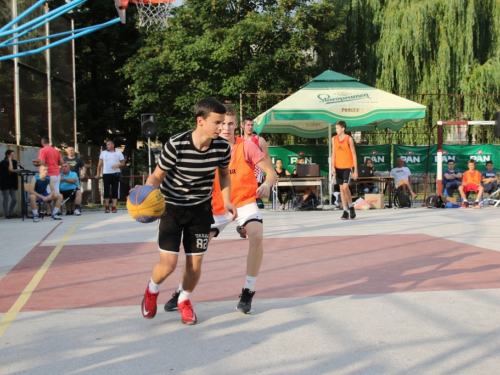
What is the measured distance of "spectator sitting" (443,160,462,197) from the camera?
21.4 meters

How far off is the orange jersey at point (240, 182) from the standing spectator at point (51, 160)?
12.1m

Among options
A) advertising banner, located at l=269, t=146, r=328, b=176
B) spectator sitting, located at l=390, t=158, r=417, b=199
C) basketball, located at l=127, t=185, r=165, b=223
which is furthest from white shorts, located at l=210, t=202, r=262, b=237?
advertising banner, located at l=269, t=146, r=328, b=176

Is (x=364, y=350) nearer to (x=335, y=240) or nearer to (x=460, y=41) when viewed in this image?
(x=335, y=240)

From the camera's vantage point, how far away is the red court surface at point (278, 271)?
702 centimetres

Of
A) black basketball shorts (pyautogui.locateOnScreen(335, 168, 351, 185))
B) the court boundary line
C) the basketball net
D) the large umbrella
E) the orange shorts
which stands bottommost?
the court boundary line

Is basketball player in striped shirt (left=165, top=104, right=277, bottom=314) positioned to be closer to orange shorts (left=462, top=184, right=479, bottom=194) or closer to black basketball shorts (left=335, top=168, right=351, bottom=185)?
black basketball shorts (left=335, top=168, right=351, bottom=185)

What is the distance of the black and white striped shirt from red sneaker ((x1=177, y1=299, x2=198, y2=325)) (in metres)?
0.82

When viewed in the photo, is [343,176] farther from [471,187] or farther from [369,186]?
[471,187]

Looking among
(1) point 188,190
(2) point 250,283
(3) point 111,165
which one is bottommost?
(2) point 250,283

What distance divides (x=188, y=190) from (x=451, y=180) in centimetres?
1725

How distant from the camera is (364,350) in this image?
4.76 meters

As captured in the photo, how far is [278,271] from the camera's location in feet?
A: 27.4

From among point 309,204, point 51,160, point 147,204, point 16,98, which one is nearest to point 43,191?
point 51,160

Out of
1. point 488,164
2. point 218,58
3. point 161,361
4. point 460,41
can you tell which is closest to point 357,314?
point 161,361
